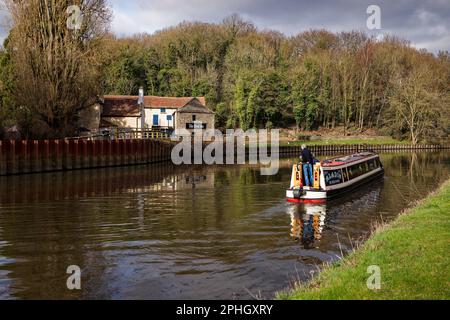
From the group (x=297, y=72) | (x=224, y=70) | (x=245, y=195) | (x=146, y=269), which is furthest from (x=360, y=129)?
(x=146, y=269)

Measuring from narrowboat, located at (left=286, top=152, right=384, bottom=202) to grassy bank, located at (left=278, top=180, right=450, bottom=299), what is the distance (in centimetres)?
814

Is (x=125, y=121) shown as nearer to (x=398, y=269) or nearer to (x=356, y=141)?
(x=356, y=141)

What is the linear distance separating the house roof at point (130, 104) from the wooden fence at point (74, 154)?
16.9 m

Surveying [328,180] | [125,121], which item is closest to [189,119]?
[125,121]

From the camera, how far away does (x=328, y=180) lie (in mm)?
21984

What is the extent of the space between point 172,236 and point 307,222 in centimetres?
524

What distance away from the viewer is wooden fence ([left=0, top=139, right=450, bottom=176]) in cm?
3117

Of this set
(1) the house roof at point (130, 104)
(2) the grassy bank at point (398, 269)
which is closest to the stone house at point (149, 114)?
(1) the house roof at point (130, 104)

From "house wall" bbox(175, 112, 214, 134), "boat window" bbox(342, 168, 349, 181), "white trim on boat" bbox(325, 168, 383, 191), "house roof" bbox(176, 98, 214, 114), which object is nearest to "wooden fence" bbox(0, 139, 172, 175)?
"white trim on boat" bbox(325, 168, 383, 191)

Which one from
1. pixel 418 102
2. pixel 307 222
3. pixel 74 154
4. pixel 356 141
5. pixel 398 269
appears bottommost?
pixel 307 222

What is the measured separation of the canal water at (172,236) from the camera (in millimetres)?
9852

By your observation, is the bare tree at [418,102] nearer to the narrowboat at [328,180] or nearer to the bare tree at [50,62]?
the narrowboat at [328,180]

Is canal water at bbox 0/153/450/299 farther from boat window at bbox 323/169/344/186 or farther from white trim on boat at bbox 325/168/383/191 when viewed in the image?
boat window at bbox 323/169/344/186
